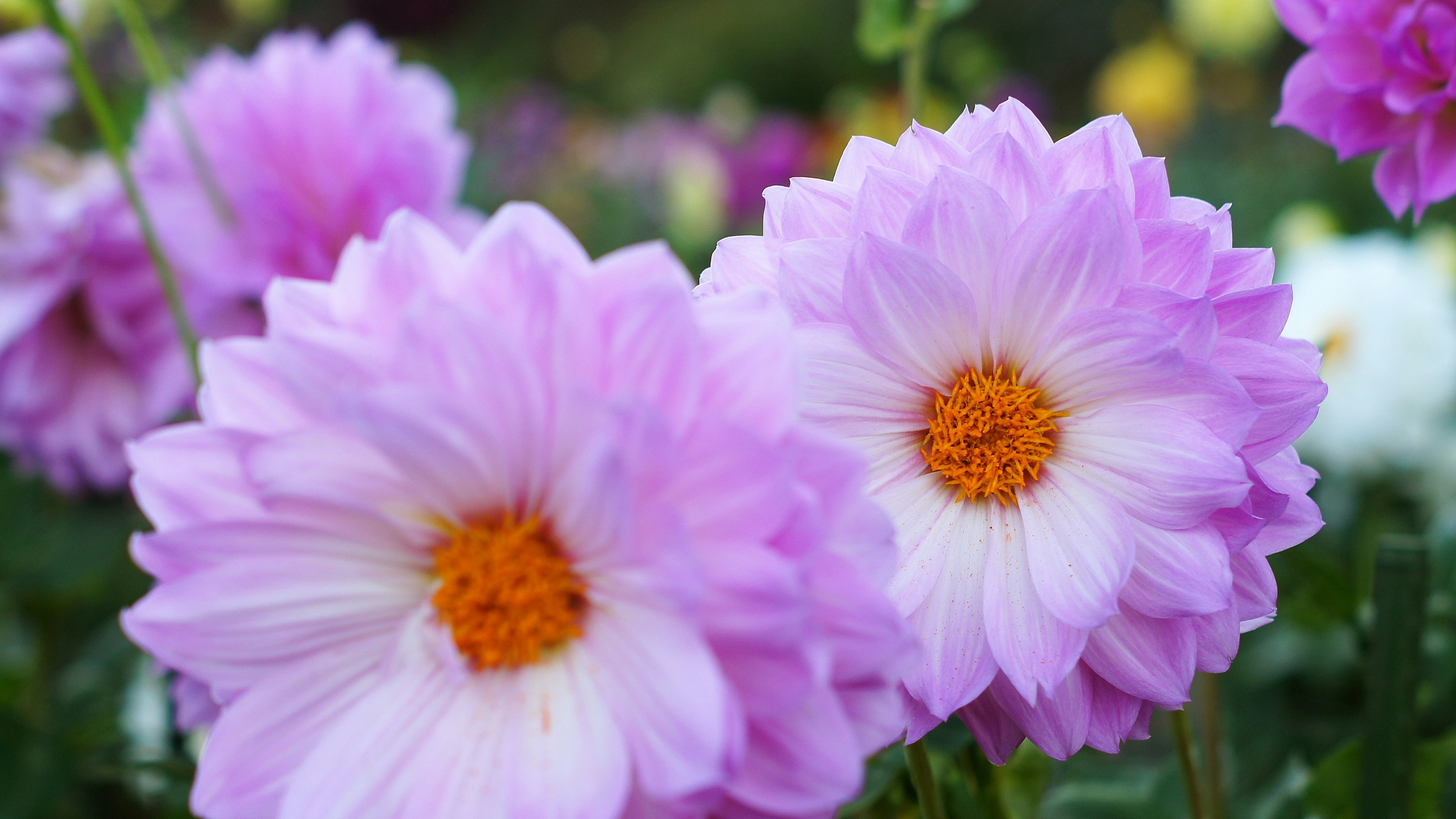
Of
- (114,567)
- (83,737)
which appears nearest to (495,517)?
(83,737)

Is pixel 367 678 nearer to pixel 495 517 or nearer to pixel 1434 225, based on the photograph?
pixel 495 517

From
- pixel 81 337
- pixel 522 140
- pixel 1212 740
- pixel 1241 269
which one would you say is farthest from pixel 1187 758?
pixel 522 140

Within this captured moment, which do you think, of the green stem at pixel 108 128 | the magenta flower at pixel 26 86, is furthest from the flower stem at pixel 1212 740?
the magenta flower at pixel 26 86

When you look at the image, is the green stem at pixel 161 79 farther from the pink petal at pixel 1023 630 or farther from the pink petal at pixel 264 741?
the pink petal at pixel 1023 630

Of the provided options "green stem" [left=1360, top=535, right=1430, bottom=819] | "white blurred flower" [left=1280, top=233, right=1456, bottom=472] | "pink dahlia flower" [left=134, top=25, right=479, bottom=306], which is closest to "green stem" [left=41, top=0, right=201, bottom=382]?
"pink dahlia flower" [left=134, top=25, right=479, bottom=306]

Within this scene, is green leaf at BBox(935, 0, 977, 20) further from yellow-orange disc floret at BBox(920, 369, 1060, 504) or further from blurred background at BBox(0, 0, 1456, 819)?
yellow-orange disc floret at BBox(920, 369, 1060, 504)
